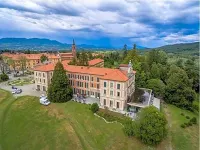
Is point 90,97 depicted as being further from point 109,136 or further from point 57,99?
point 109,136

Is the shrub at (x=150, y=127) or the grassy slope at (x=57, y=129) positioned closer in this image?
the shrub at (x=150, y=127)

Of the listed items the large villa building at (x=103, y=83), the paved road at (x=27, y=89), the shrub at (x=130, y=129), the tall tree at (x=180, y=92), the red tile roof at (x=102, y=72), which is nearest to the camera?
the shrub at (x=130, y=129)

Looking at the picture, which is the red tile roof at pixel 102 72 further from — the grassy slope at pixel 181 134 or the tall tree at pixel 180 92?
the tall tree at pixel 180 92

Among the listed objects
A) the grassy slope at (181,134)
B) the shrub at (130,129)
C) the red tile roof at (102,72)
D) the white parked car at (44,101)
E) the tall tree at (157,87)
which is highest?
the red tile roof at (102,72)

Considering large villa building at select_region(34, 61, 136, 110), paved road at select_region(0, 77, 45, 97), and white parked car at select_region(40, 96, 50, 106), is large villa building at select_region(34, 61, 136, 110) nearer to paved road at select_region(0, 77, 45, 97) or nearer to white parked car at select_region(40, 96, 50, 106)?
paved road at select_region(0, 77, 45, 97)

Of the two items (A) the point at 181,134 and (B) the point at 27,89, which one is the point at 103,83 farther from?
(B) the point at 27,89

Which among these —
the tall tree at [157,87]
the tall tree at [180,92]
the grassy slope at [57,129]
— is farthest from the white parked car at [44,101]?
the tall tree at [180,92]

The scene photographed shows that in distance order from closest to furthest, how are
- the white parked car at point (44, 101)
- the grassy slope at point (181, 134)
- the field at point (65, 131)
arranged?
the field at point (65, 131) < the grassy slope at point (181, 134) < the white parked car at point (44, 101)

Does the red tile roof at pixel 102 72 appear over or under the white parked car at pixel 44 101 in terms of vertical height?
over
